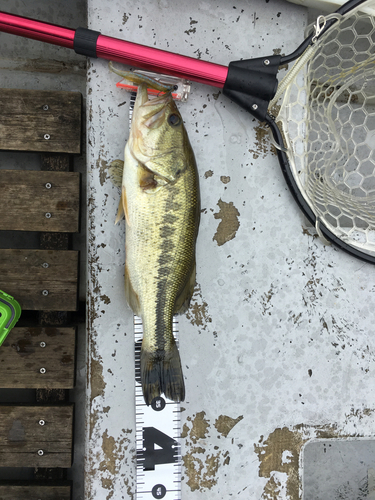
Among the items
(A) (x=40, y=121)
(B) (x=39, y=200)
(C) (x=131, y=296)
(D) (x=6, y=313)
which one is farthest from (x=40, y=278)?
(A) (x=40, y=121)

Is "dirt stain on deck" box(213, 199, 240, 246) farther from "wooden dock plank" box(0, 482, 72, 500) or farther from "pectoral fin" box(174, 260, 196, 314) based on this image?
"wooden dock plank" box(0, 482, 72, 500)

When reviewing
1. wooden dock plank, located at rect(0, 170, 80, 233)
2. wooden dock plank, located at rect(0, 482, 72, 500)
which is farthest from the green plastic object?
wooden dock plank, located at rect(0, 482, 72, 500)

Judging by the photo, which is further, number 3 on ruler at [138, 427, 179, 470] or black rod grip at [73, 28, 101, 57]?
number 3 on ruler at [138, 427, 179, 470]

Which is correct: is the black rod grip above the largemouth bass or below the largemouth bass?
above

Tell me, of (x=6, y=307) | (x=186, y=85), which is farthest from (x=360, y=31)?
(x=6, y=307)

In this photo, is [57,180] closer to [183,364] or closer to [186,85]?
[186,85]

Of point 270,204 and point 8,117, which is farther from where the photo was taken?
point 8,117
